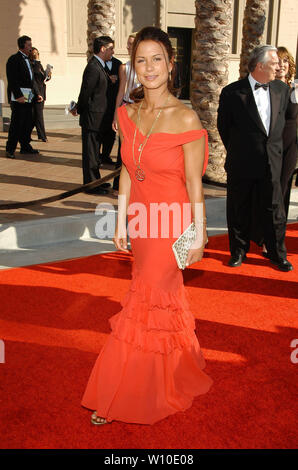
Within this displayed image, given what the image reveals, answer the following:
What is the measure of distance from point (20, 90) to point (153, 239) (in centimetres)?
824

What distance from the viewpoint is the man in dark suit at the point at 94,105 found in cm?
767

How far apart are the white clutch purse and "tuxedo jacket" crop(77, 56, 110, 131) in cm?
530

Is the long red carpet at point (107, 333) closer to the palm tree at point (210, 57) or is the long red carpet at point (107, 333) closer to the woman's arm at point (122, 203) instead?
the woman's arm at point (122, 203)

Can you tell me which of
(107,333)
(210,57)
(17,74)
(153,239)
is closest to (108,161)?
(17,74)

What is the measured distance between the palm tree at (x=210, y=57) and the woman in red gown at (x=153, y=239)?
586 centimetres

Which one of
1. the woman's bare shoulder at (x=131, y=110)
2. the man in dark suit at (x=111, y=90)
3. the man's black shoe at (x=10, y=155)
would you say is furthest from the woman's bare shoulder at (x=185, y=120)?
the man's black shoe at (x=10, y=155)

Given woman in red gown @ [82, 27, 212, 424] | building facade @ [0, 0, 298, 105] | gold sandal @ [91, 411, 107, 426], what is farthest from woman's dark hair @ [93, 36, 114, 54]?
building facade @ [0, 0, 298, 105]

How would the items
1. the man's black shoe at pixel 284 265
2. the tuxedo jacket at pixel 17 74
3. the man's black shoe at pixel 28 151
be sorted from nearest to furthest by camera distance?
the man's black shoe at pixel 284 265 < the tuxedo jacket at pixel 17 74 < the man's black shoe at pixel 28 151

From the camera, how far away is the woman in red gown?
2.74 meters

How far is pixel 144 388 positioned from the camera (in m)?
2.95

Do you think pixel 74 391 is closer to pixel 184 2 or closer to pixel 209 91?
pixel 209 91

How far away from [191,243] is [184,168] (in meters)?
0.42

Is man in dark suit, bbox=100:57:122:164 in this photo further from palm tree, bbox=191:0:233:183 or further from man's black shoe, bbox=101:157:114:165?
man's black shoe, bbox=101:157:114:165

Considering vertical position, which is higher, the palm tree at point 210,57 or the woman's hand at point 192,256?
the palm tree at point 210,57
